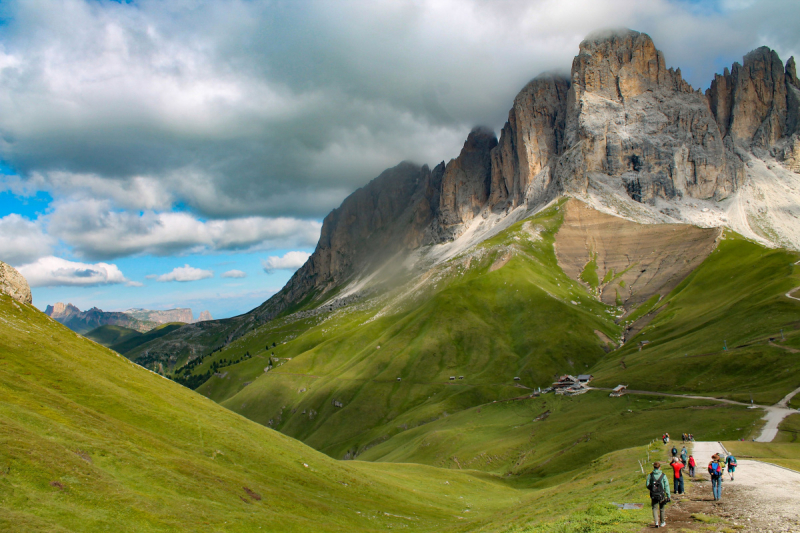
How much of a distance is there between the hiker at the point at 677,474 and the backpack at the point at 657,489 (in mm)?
7845

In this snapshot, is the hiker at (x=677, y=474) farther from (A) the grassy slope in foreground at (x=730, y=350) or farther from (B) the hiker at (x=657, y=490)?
(A) the grassy slope in foreground at (x=730, y=350)

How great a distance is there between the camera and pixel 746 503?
3073 cm

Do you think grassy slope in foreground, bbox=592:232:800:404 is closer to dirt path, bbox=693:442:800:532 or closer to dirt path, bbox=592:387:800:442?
dirt path, bbox=592:387:800:442

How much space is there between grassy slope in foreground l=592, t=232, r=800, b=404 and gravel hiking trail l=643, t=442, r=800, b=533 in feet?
256

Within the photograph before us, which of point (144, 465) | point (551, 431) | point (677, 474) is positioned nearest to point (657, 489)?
point (677, 474)

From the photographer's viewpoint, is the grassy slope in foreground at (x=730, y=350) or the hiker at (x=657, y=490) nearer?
the hiker at (x=657, y=490)

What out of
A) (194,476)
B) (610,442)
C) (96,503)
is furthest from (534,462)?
(96,503)

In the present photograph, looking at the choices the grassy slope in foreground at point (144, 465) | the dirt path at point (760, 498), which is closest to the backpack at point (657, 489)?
the dirt path at point (760, 498)

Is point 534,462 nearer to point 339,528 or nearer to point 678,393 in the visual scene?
point 678,393

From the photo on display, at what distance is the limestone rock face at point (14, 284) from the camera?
261 feet

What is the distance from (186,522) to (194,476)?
10598 mm

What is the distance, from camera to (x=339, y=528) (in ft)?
155

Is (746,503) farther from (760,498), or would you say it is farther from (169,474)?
(169,474)

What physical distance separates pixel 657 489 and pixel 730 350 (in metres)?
A: 133
